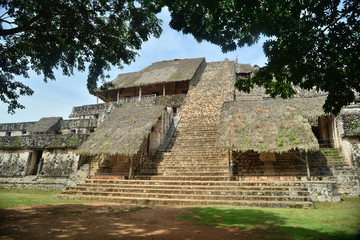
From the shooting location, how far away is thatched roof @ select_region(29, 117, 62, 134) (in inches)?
985

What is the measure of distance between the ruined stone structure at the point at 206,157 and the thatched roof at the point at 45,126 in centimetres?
969

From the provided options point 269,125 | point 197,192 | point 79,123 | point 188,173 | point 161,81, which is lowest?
point 197,192

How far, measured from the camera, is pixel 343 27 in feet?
11.6

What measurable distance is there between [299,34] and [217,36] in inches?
58.1

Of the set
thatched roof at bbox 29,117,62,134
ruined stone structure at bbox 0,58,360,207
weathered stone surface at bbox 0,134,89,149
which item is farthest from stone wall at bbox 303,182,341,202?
thatched roof at bbox 29,117,62,134

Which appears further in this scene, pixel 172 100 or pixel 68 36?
pixel 172 100

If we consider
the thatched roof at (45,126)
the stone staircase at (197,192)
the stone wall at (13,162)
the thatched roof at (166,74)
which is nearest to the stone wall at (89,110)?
the thatched roof at (166,74)

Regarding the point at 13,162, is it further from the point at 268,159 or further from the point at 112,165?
the point at 268,159

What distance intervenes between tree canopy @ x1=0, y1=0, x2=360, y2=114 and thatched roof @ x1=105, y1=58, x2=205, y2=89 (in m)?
15.8

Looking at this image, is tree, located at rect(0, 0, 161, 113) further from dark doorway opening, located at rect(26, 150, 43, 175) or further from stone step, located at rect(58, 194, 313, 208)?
dark doorway opening, located at rect(26, 150, 43, 175)

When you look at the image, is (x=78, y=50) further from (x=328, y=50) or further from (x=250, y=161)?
(x=250, y=161)

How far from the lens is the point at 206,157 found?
12055mm

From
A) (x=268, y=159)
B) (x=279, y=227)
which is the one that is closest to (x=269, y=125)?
(x=268, y=159)

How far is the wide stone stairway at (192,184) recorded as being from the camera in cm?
819
